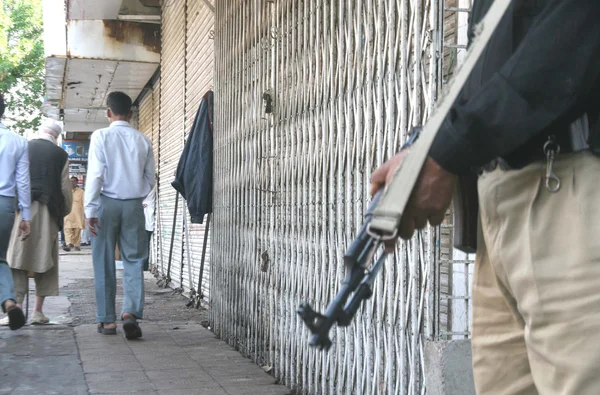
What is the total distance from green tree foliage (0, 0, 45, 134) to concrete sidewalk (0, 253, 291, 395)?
1044 inches

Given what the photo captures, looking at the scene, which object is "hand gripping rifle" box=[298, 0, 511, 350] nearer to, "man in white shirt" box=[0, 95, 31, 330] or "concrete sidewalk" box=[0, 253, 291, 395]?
"concrete sidewalk" box=[0, 253, 291, 395]

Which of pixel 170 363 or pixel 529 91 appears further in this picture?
pixel 170 363

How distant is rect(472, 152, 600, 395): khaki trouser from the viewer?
5.08 ft

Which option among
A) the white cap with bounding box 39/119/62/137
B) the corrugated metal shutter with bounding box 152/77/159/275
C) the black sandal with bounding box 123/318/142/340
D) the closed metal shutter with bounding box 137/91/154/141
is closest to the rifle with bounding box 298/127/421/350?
the black sandal with bounding box 123/318/142/340

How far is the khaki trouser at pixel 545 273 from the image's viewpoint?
5.08 ft

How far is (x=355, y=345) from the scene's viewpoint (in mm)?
4012

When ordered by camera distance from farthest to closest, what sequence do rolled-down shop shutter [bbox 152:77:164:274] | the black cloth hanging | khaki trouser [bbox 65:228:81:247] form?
1. khaki trouser [bbox 65:228:81:247]
2. rolled-down shop shutter [bbox 152:77:164:274]
3. the black cloth hanging

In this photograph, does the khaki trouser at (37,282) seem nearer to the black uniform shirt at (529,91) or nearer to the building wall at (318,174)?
the building wall at (318,174)

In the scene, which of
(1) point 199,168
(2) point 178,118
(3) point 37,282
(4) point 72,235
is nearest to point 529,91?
(1) point 199,168

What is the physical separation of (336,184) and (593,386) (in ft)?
9.27

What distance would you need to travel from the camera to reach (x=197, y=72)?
408 inches

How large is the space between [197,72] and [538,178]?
9.07m

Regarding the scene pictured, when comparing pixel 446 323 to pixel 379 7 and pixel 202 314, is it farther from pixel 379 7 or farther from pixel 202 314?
pixel 202 314

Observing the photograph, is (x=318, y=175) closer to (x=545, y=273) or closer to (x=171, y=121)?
(x=545, y=273)
